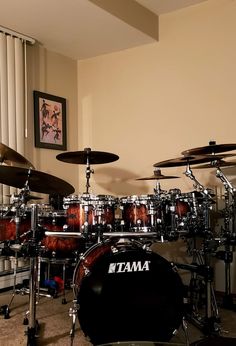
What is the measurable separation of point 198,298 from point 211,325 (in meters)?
0.75

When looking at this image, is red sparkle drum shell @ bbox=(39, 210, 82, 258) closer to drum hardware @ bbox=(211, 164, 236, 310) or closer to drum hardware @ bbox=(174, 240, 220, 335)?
drum hardware @ bbox=(174, 240, 220, 335)

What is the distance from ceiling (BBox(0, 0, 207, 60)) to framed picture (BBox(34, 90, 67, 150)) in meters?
0.62

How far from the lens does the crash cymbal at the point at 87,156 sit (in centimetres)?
320

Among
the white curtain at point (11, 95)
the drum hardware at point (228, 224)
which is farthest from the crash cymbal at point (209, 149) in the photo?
the white curtain at point (11, 95)

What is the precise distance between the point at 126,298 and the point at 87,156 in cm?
140

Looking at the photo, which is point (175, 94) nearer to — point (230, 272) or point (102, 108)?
point (102, 108)

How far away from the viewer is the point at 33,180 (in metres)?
2.55

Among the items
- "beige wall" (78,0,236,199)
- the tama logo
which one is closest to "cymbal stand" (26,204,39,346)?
the tama logo

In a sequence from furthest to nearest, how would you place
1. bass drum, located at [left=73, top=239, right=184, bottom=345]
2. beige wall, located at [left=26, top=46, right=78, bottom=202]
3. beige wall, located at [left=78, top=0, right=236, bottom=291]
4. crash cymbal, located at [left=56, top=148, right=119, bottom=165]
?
beige wall, located at [left=26, top=46, right=78, bottom=202]
beige wall, located at [left=78, top=0, right=236, bottom=291]
crash cymbal, located at [left=56, top=148, right=119, bottom=165]
bass drum, located at [left=73, top=239, right=184, bottom=345]

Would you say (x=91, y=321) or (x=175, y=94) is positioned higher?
(x=175, y=94)

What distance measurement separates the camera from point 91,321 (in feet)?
7.36

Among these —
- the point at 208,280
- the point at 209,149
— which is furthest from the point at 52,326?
the point at 209,149

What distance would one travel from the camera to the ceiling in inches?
135

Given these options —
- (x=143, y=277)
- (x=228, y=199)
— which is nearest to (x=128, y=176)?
(x=228, y=199)
